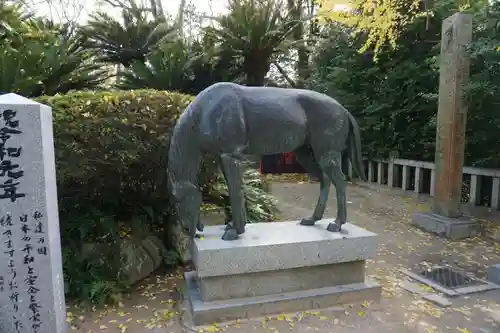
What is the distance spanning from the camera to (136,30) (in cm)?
1063

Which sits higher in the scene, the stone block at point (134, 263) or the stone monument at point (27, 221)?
the stone monument at point (27, 221)

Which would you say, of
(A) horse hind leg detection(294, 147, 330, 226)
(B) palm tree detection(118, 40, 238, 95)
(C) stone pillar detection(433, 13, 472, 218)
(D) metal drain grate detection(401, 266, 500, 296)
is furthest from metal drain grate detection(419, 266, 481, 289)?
(B) palm tree detection(118, 40, 238, 95)

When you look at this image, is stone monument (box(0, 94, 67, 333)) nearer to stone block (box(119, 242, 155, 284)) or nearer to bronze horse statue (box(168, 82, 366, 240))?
bronze horse statue (box(168, 82, 366, 240))

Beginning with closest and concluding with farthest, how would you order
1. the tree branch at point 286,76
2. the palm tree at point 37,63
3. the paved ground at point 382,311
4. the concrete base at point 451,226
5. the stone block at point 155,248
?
the paved ground at point 382,311, the stone block at point 155,248, the palm tree at point 37,63, the concrete base at point 451,226, the tree branch at point 286,76

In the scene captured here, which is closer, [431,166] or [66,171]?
[66,171]

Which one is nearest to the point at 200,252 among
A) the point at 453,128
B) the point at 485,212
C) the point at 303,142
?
the point at 303,142

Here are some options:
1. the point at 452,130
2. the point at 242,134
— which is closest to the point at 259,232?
the point at 242,134

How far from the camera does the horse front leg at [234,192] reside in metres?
3.22

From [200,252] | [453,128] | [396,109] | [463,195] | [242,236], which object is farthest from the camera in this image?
[396,109]

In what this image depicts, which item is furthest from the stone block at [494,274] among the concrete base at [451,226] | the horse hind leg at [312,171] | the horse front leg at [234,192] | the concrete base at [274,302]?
the horse front leg at [234,192]

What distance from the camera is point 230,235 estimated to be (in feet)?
10.9

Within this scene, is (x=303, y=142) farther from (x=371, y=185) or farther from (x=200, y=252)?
(x=371, y=185)

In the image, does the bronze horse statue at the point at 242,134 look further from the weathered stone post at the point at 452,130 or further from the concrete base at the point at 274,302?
the weathered stone post at the point at 452,130

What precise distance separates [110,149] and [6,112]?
1.79 m
